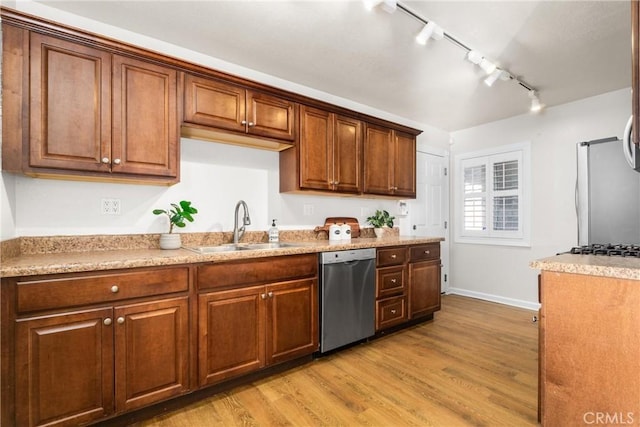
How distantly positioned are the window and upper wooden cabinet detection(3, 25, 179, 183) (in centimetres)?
399

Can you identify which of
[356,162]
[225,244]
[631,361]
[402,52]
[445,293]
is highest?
[402,52]

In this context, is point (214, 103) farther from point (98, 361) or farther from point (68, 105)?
point (98, 361)

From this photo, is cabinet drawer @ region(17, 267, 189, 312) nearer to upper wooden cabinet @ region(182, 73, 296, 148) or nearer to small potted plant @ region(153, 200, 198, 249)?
small potted plant @ region(153, 200, 198, 249)

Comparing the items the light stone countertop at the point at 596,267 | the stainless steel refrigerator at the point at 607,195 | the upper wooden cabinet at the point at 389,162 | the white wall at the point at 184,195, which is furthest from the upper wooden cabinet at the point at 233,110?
the stainless steel refrigerator at the point at 607,195

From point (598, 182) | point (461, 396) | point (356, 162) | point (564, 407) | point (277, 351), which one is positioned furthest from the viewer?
point (356, 162)

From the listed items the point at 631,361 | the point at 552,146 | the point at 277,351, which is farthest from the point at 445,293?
the point at 631,361

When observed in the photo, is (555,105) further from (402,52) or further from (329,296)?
(329,296)

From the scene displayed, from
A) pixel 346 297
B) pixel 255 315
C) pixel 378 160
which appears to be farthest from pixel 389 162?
pixel 255 315

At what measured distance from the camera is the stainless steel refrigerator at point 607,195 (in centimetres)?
250

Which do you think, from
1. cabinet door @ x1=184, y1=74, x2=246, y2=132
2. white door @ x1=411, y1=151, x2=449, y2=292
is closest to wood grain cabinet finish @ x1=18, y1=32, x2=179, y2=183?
cabinet door @ x1=184, y1=74, x2=246, y2=132

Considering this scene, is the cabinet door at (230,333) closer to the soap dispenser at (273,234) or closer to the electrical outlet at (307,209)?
the soap dispenser at (273,234)

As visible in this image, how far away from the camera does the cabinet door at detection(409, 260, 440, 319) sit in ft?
10.3

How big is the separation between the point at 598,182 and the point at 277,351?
307cm

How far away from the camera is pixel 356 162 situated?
3123mm
